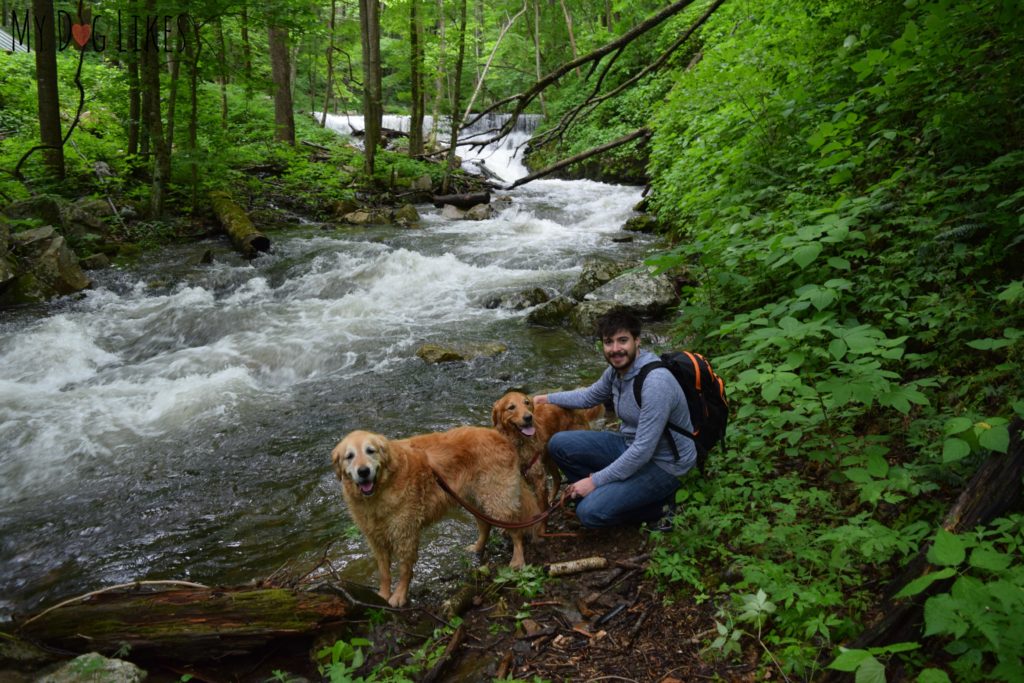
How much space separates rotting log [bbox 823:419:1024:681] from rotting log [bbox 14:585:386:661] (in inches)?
110

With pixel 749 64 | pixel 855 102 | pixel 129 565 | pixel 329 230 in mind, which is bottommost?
pixel 129 565

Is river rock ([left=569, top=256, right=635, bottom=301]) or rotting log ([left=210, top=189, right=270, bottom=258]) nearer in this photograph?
river rock ([left=569, top=256, right=635, bottom=301])

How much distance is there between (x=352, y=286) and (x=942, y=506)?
36.0ft

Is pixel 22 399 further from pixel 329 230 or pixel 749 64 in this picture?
pixel 749 64

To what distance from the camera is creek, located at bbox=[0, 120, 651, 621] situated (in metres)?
4.77

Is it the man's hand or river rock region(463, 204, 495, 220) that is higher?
river rock region(463, 204, 495, 220)

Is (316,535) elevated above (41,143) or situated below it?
below

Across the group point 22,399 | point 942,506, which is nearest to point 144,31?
point 22,399

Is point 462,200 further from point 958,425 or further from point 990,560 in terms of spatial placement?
point 990,560

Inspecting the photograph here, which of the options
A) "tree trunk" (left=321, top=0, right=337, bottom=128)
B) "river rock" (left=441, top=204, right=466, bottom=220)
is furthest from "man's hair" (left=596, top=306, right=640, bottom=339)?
"tree trunk" (left=321, top=0, right=337, bottom=128)

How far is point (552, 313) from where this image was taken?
9930mm

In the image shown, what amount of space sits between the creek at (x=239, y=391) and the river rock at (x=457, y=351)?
0.62ft

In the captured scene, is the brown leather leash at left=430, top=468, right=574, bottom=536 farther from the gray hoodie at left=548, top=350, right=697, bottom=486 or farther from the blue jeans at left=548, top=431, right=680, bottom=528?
the gray hoodie at left=548, top=350, right=697, bottom=486

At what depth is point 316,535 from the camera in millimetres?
Result: 4875
